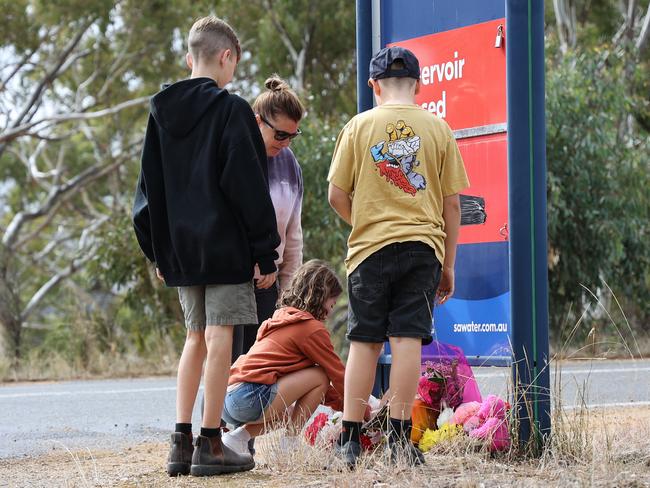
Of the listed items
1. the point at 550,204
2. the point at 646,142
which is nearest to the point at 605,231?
the point at 550,204

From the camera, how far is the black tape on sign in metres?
4.99

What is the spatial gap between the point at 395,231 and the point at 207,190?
761 mm

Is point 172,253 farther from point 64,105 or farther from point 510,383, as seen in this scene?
point 64,105

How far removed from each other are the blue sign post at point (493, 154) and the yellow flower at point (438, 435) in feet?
1.10

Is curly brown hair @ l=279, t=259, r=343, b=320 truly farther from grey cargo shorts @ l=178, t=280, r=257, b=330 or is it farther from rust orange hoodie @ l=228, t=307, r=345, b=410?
Result: grey cargo shorts @ l=178, t=280, r=257, b=330

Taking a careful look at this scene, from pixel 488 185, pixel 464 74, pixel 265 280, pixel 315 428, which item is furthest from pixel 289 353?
pixel 464 74

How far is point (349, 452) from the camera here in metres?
4.25

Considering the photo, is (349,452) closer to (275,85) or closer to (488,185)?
(488,185)

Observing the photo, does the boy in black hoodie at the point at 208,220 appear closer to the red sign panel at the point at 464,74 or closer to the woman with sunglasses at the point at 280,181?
the woman with sunglasses at the point at 280,181

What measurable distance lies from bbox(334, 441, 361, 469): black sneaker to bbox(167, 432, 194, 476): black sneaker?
0.61 metres

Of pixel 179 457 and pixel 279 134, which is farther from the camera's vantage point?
pixel 279 134

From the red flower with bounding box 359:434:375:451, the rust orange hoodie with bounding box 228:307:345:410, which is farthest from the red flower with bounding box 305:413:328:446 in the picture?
the red flower with bounding box 359:434:375:451

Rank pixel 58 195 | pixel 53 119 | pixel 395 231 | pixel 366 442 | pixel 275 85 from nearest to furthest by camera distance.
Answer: pixel 395 231
pixel 366 442
pixel 275 85
pixel 53 119
pixel 58 195

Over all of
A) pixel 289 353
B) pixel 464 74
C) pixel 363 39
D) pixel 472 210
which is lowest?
pixel 289 353
